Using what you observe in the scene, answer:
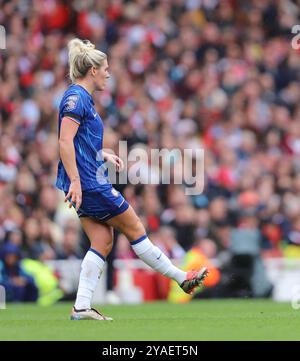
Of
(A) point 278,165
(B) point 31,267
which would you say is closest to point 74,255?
(B) point 31,267

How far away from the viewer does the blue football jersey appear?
916 centimetres

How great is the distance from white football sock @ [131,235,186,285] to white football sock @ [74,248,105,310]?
320 millimetres

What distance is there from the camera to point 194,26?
71.6ft

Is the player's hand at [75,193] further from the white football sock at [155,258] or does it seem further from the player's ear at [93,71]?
the player's ear at [93,71]

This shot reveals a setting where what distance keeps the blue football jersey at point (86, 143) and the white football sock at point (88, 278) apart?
548mm

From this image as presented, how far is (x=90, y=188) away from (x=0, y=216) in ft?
22.9

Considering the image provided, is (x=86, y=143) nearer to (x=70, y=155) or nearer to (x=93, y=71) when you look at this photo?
(x=70, y=155)

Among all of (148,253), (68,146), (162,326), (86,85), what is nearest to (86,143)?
(68,146)

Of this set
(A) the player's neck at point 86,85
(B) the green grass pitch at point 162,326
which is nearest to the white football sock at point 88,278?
(B) the green grass pitch at point 162,326

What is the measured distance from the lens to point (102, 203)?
9.25 meters

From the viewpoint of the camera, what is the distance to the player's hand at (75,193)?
896 centimetres

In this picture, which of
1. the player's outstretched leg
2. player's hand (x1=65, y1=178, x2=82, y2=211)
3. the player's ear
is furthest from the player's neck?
the player's outstretched leg

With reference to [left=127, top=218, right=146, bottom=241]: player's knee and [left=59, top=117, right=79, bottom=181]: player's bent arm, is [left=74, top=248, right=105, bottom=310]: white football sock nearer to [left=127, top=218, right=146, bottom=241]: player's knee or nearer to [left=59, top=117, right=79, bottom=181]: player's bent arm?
[left=127, top=218, right=146, bottom=241]: player's knee

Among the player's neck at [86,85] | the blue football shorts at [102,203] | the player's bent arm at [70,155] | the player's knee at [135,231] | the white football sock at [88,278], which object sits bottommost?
the white football sock at [88,278]
